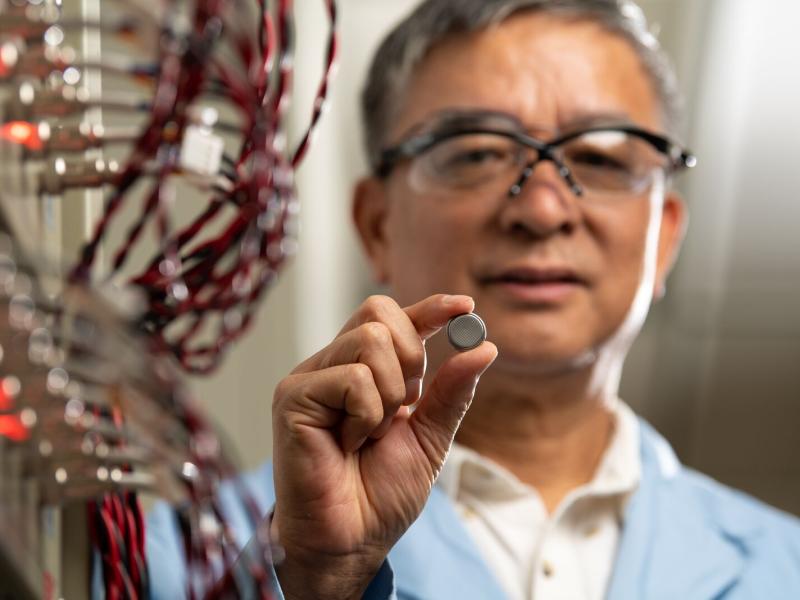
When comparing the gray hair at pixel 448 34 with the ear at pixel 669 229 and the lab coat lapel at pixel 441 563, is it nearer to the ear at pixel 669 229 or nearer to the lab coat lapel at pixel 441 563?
the ear at pixel 669 229

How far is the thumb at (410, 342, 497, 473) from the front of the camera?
2.30 ft

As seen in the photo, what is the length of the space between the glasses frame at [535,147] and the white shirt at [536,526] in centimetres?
39

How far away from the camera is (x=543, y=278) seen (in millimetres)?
1153

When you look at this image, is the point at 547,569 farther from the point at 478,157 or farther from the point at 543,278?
the point at 478,157

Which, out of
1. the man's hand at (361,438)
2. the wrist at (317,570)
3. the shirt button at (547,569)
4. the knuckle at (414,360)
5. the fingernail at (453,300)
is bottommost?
the shirt button at (547,569)

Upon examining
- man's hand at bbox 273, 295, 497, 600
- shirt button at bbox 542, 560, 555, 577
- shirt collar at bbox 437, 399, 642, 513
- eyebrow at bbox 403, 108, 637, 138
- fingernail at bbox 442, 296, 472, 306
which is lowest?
shirt button at bbox 542, 560, 555, 577

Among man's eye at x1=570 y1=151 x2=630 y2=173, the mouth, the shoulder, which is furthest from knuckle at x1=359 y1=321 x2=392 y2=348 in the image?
the shoulder

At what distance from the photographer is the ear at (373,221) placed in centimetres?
137

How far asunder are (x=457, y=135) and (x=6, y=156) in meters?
0.74

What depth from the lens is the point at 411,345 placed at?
28.0 inches

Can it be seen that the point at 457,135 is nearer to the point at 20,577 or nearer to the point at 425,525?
the point at 425,525

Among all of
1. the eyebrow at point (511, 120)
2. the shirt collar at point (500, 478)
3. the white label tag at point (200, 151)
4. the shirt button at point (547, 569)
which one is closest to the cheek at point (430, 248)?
the eyebrow at point (511, 120)

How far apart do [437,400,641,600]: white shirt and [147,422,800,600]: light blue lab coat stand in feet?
0.10

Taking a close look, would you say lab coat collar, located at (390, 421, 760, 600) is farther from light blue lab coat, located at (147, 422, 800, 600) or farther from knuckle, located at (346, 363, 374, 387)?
knuckle, located at (346, 363, 374, 387)
